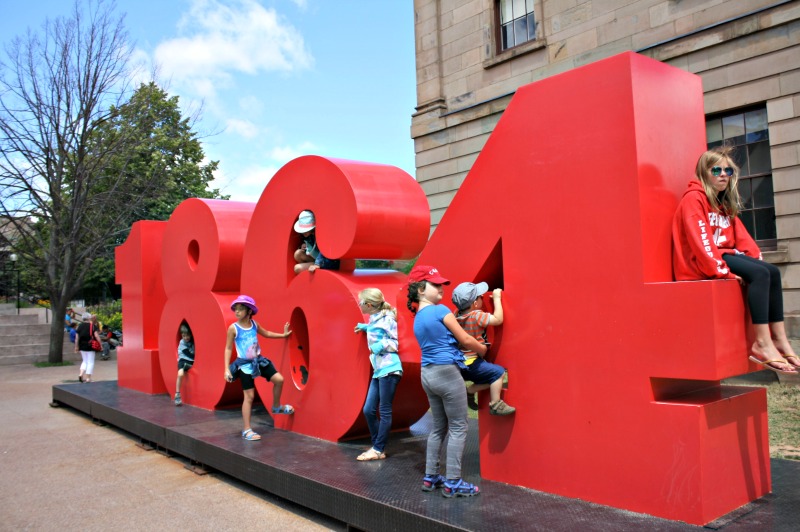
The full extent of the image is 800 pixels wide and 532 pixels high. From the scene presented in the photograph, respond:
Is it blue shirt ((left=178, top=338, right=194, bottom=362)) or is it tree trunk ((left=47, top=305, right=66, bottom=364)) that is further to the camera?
tree trunk ((left=47, top=305, right=66, bottom=364))

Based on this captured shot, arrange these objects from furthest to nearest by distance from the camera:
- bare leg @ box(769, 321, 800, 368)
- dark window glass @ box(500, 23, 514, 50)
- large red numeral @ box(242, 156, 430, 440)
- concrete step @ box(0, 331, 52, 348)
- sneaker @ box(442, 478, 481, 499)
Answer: concrete step @ box(0, 331, 52, 348)
dark window glass @ box(500, 23, 514, 50)
large red numeral @ box(242, 156, 430, 440)
sneaker @ box(442, 478, 481, 499)
bare leg @ box(769, 321, 800, 368)

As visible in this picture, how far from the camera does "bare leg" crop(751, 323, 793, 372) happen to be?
4.04 metres

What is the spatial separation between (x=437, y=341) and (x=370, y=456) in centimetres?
163

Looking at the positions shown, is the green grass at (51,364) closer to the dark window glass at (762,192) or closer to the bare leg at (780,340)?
the dark window glass at (762,192)

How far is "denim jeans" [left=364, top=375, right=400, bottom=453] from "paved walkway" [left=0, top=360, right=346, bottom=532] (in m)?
0.82

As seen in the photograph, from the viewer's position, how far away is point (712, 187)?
14.2ft

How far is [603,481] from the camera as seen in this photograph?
4359 mm

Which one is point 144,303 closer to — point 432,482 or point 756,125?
point 432,482

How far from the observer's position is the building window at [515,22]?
14.8m

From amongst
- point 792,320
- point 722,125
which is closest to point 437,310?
point 792,320

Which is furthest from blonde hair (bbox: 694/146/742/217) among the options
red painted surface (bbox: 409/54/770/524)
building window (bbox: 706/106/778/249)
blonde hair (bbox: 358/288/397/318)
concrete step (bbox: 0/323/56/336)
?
concrete step (bbox: 0/323/56/336)

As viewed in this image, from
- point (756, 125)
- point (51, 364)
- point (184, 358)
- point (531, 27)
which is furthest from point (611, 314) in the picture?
point (51, 364)

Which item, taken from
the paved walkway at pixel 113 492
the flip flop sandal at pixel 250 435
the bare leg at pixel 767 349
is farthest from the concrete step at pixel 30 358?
the bare leg at pixel 767 349

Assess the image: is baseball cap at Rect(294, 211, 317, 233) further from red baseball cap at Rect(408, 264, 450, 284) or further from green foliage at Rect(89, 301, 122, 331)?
green foliage at Rect(89, 301, 122, 331)
